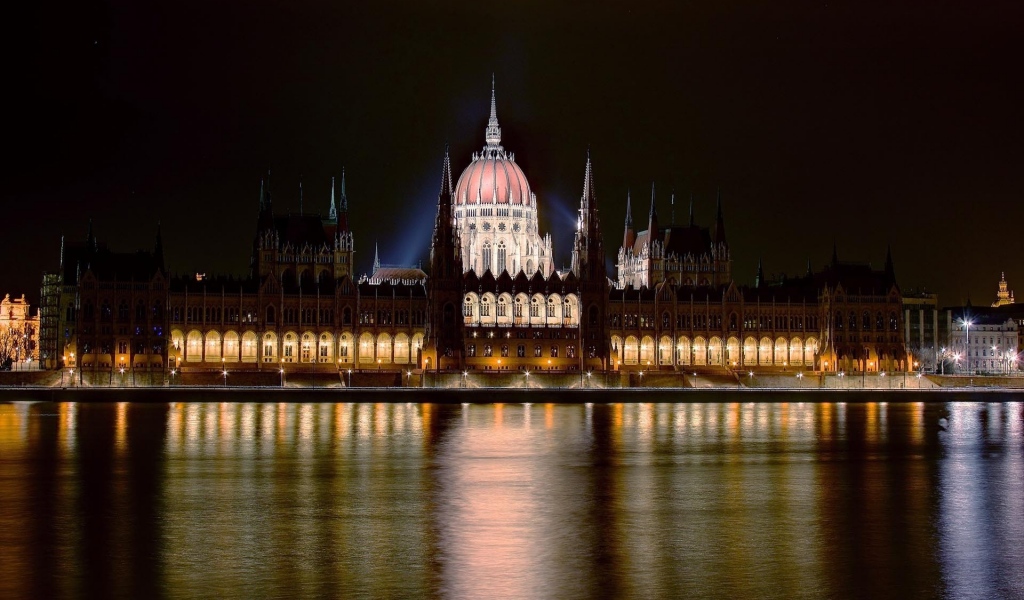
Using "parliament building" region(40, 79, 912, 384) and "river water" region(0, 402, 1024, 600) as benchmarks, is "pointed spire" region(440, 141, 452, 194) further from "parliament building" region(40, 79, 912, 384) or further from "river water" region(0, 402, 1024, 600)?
"river water" region(0, 402, 1024, 600)

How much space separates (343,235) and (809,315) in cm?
5045

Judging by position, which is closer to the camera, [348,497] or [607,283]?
[348,497]

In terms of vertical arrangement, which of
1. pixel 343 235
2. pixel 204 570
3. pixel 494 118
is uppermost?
pixel 494 118

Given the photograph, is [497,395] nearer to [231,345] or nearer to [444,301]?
[444,301]

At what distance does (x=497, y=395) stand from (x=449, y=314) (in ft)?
69.5

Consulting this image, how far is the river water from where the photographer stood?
30688 millimetres

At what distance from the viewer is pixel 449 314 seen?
125 m

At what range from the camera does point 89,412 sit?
281 ft

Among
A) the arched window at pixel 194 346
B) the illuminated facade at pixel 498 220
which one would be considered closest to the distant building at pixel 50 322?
the arched window at pixel 194 346

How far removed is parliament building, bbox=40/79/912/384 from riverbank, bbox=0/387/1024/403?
9110mm

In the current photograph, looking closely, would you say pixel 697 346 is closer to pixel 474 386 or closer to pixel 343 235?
pixel 474 386

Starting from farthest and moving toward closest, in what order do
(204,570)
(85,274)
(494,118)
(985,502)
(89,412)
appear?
(494,118) < (85,274) < (89,412) < (985,502) < (204,570)

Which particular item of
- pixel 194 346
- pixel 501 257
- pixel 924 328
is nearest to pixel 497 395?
pixel 194 346

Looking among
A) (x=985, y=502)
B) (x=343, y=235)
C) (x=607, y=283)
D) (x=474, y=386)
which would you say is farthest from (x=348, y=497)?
(x=343, y=235)
